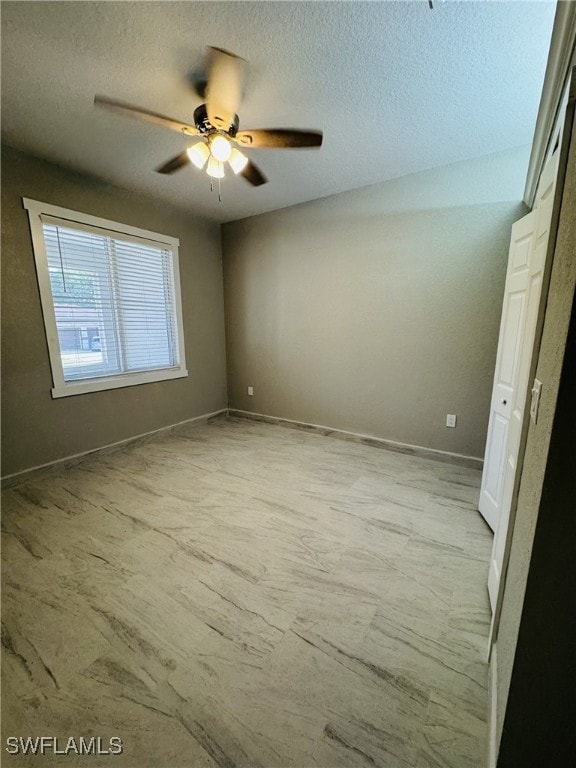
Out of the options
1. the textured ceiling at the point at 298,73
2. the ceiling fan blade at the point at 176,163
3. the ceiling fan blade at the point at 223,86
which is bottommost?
the ceiling fan blade at the point at 176,163

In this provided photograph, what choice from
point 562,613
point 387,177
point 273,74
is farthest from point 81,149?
point 562,613

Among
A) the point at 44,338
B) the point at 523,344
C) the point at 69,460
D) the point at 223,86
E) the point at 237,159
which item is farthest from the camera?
the point at 69,460

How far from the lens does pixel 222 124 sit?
1727 millimetres

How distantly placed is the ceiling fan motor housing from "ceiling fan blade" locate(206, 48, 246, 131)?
2cm

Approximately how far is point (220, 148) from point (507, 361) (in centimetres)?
218

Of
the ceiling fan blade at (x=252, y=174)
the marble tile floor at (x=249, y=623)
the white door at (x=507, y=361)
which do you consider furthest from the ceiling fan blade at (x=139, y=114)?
the marble tile floor at (x=249, y=623)

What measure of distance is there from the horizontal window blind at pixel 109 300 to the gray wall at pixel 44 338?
185 mm

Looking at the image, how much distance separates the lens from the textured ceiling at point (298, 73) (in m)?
1.33

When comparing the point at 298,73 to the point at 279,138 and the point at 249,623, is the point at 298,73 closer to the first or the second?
the point at 279,138

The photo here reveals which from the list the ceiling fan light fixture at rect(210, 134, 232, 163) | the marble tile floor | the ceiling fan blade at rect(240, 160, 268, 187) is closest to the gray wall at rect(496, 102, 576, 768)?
the marble tile floor

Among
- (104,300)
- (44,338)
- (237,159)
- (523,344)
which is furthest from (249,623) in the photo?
(104,300)

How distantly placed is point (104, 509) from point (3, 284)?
200cm

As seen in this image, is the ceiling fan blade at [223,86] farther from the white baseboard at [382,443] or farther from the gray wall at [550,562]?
the white baseboard at [382,443]

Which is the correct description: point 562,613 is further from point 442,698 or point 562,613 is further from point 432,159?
point 432,159
